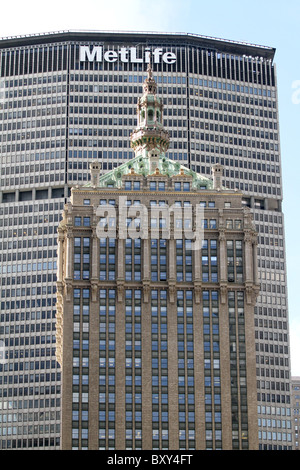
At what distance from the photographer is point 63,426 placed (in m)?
200

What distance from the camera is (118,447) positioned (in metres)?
198
